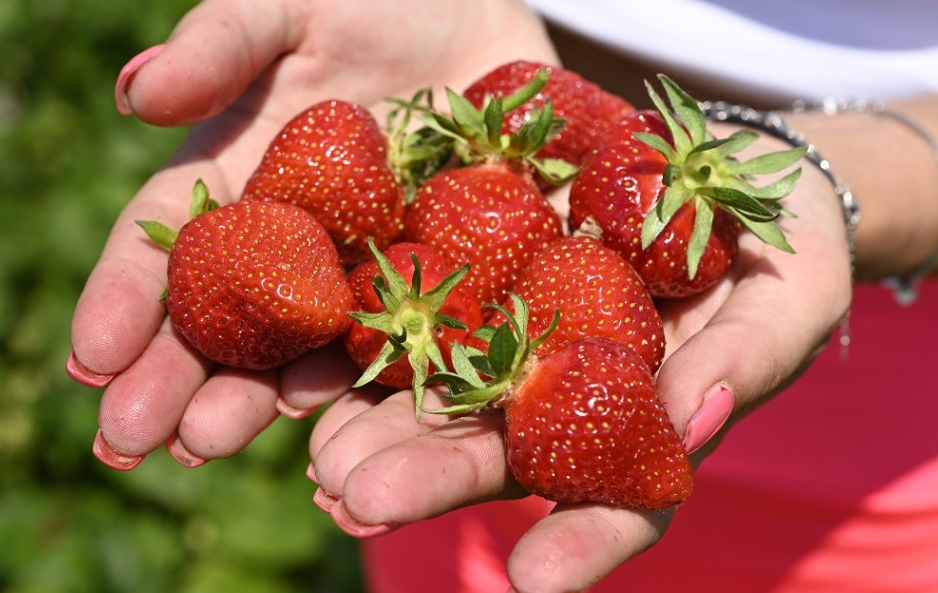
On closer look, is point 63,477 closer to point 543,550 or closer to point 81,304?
point 81,304

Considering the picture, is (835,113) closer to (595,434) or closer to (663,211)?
(663,211)

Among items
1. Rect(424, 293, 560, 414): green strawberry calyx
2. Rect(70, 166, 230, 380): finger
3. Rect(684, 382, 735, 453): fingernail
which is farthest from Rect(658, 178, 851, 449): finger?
Rect(70, 166, 230, 380): finger

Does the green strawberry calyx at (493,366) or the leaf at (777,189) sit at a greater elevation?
the leaf at (777,189)

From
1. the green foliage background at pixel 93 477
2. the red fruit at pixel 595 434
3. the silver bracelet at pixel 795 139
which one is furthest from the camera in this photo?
the green foliage background at pixel 93 477

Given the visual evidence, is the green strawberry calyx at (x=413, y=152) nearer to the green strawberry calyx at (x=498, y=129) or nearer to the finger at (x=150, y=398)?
the green strawberry calyx at (x=498, y=129)

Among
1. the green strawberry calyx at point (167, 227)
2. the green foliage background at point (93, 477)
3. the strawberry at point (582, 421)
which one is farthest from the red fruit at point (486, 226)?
the green foliage background at point (93, 477)

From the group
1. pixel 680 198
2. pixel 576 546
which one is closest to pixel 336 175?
pixel 680 198

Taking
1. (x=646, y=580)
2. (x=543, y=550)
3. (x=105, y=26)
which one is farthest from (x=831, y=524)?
(x=105, y=26)
